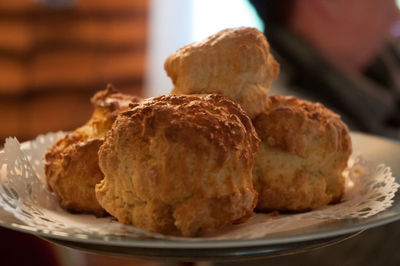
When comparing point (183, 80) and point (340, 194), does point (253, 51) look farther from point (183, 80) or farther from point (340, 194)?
point (340, 194)

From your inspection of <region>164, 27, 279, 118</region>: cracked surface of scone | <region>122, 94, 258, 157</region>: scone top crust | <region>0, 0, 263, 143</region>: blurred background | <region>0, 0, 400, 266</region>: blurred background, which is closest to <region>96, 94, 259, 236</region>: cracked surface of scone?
<region>122, 94, 258, 157</region>: scone top crust

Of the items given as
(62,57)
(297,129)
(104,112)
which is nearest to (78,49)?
(62,57)

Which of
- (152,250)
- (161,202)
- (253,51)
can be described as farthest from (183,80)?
(152,250)

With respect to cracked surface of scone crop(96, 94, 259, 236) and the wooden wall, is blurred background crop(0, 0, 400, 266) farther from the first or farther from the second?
cracked surface of scone crop(96, 94, 259, 236)

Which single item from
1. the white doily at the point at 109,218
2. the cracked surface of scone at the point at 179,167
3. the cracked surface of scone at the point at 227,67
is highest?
the cracked surface of scone at the point at 227,67

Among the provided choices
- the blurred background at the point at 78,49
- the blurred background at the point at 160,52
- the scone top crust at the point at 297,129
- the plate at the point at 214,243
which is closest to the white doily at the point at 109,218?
the plate at the point at 214,243

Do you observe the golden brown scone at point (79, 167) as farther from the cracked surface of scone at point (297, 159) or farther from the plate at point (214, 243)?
the cracked surface of scone at point (297, 159)
